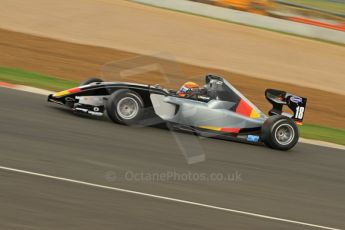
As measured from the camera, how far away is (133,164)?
775 centimetres

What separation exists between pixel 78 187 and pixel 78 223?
3.26ft

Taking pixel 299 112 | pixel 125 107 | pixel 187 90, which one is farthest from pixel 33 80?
pixel 299 112

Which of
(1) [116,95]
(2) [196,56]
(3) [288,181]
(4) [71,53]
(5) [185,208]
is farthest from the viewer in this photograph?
(2) [196,56]

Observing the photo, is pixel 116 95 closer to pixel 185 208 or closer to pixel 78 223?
pixel 185 208

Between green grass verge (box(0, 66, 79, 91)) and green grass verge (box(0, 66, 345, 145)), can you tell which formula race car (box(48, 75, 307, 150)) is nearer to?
green grass verge (box(0, 66, 345, 145))

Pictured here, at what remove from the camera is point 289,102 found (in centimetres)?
1065

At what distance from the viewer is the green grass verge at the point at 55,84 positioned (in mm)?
A: 12873

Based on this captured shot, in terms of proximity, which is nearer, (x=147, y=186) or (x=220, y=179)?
(x=147, y=186)

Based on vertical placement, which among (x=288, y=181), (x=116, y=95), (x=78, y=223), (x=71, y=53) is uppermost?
(x=71, y=53)

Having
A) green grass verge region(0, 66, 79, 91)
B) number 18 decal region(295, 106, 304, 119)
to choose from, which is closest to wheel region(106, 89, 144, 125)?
number 18 decal region(295, 106, 304, 119)

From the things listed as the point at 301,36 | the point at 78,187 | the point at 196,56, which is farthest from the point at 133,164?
the point at 301,36

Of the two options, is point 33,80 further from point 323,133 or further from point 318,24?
point 318,24

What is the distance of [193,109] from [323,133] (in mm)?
4447

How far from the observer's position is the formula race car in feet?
32.1
